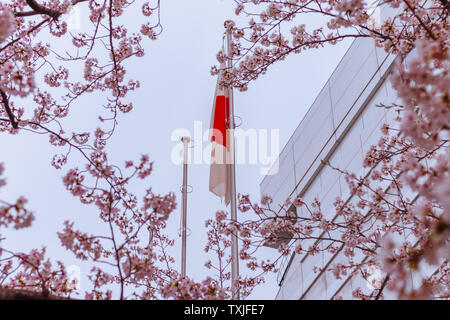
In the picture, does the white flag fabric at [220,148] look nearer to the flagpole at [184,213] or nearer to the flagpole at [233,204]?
the flagpole at [233,204]

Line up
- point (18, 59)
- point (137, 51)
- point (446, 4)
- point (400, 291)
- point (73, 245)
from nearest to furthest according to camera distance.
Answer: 1. point (400, 291)
2. point (73, 245)
3. point (446, 4)
4. point (18, 59)
5. point (137, 51)

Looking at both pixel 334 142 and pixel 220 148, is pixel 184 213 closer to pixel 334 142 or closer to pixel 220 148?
pixel 220 148

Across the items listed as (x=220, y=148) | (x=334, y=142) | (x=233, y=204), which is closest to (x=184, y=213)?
(x=220, y=148)

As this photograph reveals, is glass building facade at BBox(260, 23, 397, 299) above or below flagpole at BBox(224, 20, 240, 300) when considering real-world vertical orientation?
above

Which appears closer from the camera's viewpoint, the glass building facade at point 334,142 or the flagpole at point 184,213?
the flagpole at point 184,213

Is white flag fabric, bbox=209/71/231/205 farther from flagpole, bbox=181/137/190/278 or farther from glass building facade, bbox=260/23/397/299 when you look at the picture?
glass building facade, bbox=260/23/397/299

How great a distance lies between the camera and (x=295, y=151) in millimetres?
13047

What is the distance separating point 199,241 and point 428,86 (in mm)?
7782

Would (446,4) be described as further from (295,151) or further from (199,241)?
(295,151)

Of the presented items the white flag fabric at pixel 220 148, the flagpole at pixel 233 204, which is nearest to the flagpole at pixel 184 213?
the white flag fabric at pixel 220 148

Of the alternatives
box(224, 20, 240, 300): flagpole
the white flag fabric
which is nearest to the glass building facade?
the white flag fabric

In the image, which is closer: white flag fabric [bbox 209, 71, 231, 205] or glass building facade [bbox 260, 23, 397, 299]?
white flag fabric [bbox 209, 71, 231, 205]

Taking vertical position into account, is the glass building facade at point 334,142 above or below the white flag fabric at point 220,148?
above
